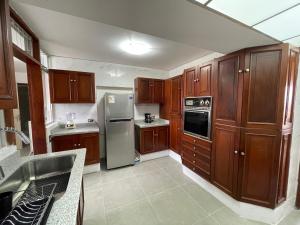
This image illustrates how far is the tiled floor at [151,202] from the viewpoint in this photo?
1.71 metres

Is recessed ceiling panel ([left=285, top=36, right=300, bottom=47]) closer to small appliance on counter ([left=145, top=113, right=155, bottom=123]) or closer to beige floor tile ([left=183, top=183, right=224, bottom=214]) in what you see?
beige floor tile ([left=183, top=183, right=224, bottom=214])

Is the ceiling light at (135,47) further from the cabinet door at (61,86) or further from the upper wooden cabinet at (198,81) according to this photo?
the cabinet door at (61,86)

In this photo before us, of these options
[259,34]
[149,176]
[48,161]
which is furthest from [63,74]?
[259,34]

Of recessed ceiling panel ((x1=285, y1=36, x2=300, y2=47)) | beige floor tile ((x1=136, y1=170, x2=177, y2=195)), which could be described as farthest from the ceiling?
beige floor tile ((x1=136, y1=170, x2=177, y2=195))

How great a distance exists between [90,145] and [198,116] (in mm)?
2174

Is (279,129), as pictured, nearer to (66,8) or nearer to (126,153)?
(66,8)

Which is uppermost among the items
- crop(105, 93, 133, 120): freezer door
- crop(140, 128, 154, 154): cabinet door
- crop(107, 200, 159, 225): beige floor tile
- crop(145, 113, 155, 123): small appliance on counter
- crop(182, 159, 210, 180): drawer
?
crop(105, 93, 133, 120): freezer door

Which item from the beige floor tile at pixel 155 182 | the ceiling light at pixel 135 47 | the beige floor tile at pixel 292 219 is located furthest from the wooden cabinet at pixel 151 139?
the beige floor tile at pixel 292 219

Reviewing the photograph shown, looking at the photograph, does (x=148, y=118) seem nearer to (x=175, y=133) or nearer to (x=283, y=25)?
(x=175, y=133)

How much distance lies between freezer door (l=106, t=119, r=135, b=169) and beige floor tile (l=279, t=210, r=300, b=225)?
2.56 meters

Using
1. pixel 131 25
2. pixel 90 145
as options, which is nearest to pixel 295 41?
pixel 131 25

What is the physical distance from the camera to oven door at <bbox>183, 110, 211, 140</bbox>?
210 cm

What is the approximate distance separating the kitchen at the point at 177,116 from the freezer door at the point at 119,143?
0.02 m

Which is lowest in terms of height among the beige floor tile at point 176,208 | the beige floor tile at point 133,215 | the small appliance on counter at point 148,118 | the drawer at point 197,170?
the beige floor tile at point 133,215
